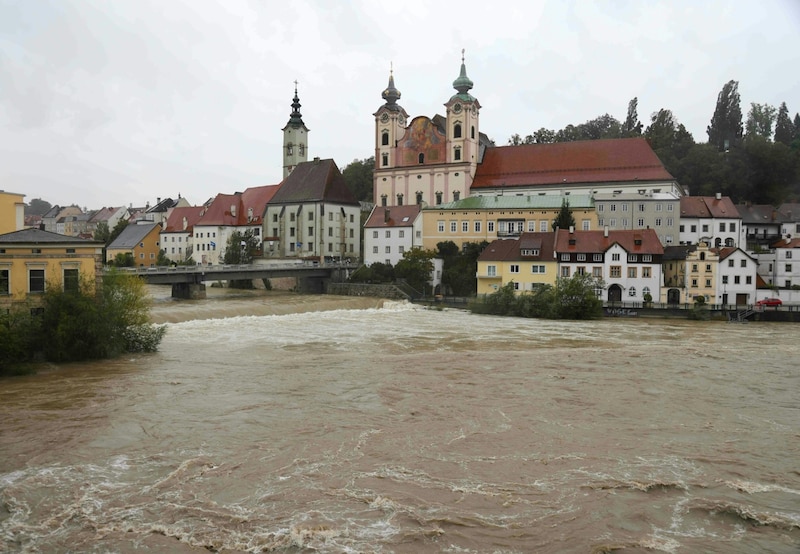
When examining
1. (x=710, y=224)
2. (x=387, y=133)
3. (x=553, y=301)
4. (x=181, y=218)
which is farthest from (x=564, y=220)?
(x=181, y=218)

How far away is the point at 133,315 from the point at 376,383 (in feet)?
34.6

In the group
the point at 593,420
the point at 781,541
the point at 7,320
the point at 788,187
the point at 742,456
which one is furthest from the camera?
the point at 788,187

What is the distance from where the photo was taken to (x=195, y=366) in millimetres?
22812

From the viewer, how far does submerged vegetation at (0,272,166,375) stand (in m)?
Result: 21.3

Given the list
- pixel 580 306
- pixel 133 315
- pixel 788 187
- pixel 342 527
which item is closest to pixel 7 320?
pixel 133 315

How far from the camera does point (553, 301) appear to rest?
40406 mm

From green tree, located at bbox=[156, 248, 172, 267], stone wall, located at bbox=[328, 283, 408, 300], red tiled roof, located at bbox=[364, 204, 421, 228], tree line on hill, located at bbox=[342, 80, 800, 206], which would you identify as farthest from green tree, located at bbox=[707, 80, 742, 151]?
green tree, located at bbox=[156, 248, 172, 267]

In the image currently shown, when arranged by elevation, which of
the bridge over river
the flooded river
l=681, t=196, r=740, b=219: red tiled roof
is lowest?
the flooded river

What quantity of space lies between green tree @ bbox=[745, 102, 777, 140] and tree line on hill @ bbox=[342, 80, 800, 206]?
652 mm

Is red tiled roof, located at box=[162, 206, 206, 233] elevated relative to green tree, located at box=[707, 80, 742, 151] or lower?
lower

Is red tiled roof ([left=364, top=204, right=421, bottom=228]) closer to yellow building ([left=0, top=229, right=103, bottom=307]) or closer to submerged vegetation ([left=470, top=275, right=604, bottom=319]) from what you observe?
submerged vegetation ([left=470, top=275, right=604, bottom=319])

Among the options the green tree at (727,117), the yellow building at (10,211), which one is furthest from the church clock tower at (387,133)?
the green tree at (727,117)

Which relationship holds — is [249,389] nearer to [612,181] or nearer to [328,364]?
[328,364]

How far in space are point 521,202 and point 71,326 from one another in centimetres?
3885
